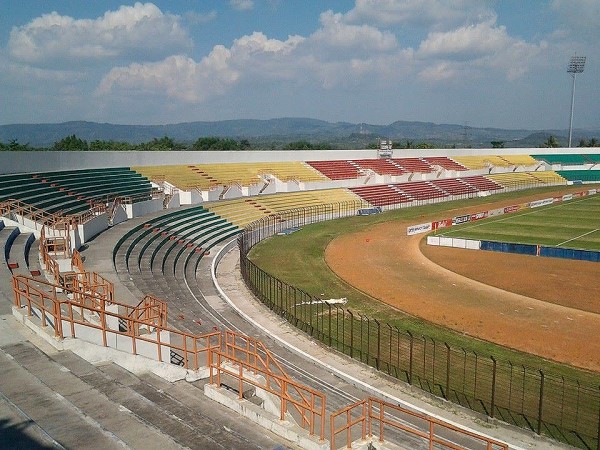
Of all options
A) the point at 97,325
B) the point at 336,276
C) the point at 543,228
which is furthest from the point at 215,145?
the point at 97,325

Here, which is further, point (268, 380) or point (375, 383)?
point (375, 383)

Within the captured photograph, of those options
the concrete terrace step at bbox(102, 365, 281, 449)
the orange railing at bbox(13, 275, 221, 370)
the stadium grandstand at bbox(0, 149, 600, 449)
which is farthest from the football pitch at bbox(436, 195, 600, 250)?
the concrete terrace step at bbox(102, 365, 281, 449)

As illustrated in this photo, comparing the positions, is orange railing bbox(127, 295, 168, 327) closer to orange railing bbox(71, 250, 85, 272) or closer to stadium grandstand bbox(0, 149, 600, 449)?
stadium grandstand bbox(0, 149, 600, 449)

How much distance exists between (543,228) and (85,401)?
155ft

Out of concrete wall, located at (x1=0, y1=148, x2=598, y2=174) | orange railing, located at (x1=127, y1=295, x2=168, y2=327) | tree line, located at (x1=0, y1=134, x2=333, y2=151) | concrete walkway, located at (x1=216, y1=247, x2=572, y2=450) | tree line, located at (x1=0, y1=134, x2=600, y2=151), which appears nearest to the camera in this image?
concrete walkway, located at (x1=216, y1=247, x2=572, y2=450)

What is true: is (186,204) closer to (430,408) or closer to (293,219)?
(293,219)

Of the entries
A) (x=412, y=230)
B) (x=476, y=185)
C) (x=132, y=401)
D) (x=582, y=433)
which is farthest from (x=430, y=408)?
(x=476, y=185)

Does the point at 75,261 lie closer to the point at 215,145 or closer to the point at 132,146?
the point at 132,146

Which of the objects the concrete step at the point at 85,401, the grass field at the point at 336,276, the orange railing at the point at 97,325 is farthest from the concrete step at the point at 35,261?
the grass field at the point at 336,276

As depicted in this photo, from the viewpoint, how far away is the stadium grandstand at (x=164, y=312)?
1003 centimetres

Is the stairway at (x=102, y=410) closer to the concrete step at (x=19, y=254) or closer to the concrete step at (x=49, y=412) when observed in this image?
the concrete step at (x=49, y=412)

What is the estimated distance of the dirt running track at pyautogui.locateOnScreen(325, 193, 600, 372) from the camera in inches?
838

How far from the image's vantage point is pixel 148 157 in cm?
5797

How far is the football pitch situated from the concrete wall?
3197 cm
